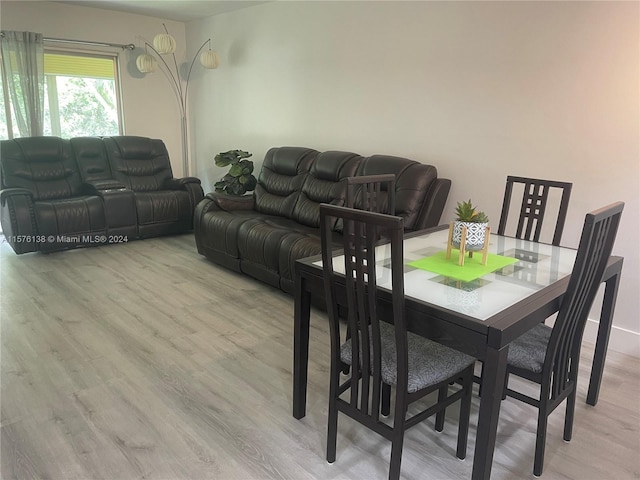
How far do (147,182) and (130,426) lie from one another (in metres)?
3.73

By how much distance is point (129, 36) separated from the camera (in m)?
5.70

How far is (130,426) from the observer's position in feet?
6.82

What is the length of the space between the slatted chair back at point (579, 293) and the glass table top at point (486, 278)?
0.13 meters

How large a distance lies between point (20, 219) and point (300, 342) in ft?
11.3

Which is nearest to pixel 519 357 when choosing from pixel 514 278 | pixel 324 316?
pixel 514 278

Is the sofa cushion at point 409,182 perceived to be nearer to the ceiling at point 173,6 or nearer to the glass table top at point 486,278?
the glass table top at point 486,278

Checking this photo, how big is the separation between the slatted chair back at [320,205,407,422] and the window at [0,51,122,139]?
16.4 ft

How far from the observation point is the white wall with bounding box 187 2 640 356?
2.72m

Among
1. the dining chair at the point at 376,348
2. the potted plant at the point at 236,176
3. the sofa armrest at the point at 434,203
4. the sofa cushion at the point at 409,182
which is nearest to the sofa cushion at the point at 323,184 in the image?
the sofa cushion at the point at 409,182

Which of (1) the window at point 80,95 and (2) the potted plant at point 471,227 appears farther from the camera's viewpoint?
(1) the window at point 80,95

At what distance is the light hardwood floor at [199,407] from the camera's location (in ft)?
6.14

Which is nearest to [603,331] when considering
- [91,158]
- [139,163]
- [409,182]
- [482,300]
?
[482,300]

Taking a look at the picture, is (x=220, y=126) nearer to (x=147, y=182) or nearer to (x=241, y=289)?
(x=147, y=182)

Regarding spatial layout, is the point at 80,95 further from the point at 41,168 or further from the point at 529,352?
the point at 529,352
